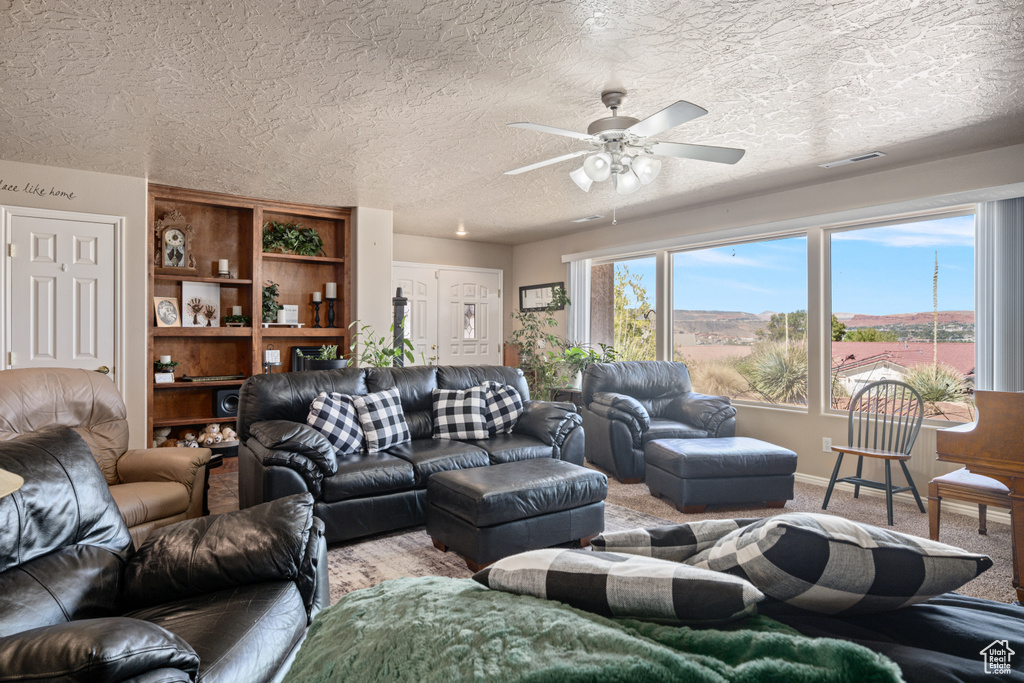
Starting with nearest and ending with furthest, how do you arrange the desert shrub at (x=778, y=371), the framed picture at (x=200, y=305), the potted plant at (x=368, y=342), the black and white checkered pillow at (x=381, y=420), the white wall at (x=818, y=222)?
1. the black and white checkered pillow at (x=381, y=420)
2. the white wall at (x=818, y=222)
3. the desert shrub at (x=778, y=371)
4. the framed picture at (x=200, y=305)
5. the potted plant at (x=368, y=342)

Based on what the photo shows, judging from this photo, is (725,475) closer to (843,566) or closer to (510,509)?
(510,509)

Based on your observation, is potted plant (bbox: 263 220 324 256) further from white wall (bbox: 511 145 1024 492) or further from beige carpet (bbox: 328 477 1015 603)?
beige carpet (bbox: 328 477 1015 603)

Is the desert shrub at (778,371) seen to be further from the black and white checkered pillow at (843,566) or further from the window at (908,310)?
the black and white checkered pillow at (843,566)

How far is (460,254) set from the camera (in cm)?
774

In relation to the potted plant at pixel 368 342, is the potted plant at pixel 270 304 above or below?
above

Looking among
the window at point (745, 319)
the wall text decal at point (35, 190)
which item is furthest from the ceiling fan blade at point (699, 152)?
the wall text decal at point (35, 190)

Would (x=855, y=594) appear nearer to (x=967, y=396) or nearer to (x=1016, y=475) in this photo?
(x=1016, y=475)

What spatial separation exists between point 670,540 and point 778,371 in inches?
186

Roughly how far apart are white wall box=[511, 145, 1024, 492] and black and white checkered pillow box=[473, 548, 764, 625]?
442 centimetres

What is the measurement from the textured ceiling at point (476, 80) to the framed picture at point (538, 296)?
304 cm

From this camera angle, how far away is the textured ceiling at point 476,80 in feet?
7.32

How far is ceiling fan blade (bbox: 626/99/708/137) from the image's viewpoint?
2.29 meters

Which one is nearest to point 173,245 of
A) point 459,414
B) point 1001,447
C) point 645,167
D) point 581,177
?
point 459,414

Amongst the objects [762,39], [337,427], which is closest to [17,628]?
[337,427]
